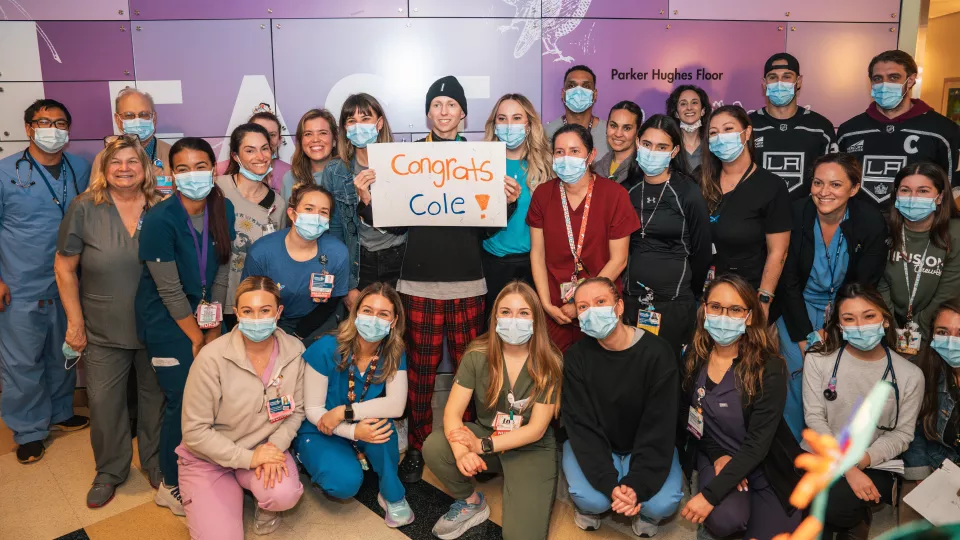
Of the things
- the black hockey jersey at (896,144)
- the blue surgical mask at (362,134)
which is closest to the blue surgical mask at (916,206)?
the black hockey jersey at (896,144)

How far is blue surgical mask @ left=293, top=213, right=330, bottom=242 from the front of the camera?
10.4 feet

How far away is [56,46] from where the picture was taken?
4.25 m

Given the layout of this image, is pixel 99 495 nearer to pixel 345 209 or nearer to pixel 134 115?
pixel 345 209

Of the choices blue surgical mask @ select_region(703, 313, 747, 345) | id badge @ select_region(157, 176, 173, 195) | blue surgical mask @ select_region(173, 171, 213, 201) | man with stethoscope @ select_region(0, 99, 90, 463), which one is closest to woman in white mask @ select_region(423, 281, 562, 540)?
blue surgical mask @ select_region(703, 313, 747, 345)

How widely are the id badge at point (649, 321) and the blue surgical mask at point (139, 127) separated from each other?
307 cm

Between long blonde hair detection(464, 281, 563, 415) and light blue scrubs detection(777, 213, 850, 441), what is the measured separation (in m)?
1.25

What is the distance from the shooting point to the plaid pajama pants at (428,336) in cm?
331

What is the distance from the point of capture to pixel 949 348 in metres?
2.84

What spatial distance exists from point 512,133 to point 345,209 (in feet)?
3.21

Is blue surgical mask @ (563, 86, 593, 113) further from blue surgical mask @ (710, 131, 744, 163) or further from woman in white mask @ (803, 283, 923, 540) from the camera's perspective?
woman in white mask @ (803, 283, 923, 540)

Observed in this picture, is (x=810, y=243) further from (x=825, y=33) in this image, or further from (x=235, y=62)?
(x=235, y=62)

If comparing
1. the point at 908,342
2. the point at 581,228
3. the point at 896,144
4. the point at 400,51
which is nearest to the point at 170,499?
the point at 581,228

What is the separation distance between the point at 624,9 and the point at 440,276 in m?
2.55

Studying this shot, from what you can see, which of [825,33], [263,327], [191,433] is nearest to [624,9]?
[825,33]
